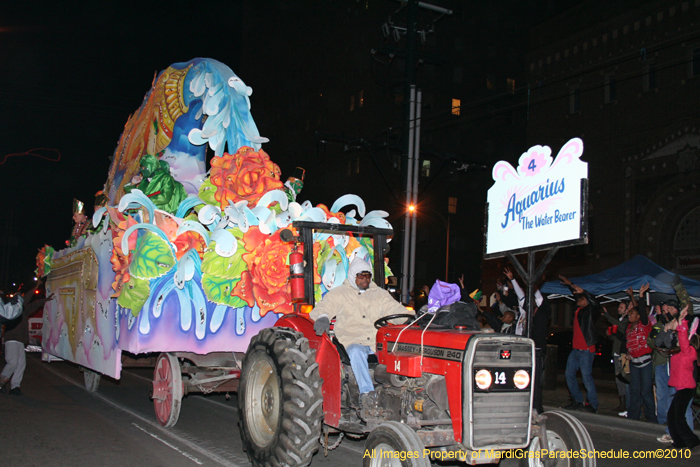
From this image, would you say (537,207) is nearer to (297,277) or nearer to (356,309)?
(356,309)

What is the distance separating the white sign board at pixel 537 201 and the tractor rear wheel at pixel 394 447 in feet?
7.58

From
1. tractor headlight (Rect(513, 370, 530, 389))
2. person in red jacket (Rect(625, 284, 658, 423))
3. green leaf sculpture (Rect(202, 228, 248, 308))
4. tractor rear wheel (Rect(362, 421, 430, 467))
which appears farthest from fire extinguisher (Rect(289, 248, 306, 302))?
person in red jacket (Rect(625, 284, 658, 423))

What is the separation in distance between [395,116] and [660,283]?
32.1 meters

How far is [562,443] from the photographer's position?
4.94 m

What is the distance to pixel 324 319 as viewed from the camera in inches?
232

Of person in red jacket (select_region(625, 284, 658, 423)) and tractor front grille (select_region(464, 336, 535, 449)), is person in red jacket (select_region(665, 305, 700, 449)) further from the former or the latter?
tractor front grille (select_region(464, 336, 535, 449))

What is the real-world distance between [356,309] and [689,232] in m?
22.3

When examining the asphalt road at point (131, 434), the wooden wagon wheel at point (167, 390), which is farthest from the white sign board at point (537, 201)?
the wooden wagon wheel at point (167, 390)

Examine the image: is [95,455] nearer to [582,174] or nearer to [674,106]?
[582,174]

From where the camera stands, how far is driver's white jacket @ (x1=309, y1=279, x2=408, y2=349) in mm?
6137

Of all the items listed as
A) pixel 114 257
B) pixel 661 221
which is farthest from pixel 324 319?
pixel 661 221

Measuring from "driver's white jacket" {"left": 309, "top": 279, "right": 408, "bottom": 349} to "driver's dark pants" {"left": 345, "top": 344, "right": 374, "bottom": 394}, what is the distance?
509mm

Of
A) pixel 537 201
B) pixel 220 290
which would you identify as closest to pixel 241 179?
pixel 220 290

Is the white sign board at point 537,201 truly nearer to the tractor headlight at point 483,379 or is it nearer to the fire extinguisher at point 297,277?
the tractor headlight at point 483,379
